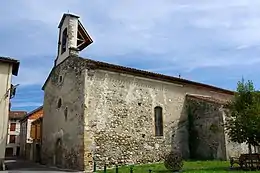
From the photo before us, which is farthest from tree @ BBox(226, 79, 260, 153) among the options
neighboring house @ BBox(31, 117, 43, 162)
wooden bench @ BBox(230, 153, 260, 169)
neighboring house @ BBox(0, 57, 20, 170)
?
neighboring house @ BBox(31, 117, 43, 162)

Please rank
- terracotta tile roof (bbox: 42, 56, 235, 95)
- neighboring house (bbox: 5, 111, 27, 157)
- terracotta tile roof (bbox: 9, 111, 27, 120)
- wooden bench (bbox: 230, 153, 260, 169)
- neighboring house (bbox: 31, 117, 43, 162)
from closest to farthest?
wooden bench (bbox: 230, 153, 260, 169), terracotta tile roof (bbox: 42, 56, 235, 95), neighboring house (bbox: 31, 117, 43, 162), neighboring house (bbox: 5, 111, 27, 157), terracotta tile roof (bbox: 9, 111, 27, 120)

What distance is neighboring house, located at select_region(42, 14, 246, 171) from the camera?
704 inches

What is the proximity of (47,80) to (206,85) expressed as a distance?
1428cm

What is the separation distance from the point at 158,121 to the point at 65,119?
22.4 feet

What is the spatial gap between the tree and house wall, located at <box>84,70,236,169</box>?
5782 millimetres

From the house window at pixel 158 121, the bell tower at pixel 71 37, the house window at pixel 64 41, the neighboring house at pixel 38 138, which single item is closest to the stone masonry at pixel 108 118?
the house window at pixel 158 121

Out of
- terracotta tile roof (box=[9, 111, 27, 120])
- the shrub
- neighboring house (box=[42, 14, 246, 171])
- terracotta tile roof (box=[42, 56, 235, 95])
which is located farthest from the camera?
terracotta tile roof (box=[9, 111, 27, 120])

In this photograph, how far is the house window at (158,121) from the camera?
20.9 meters

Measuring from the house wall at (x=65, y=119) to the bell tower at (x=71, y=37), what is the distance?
2.86ft

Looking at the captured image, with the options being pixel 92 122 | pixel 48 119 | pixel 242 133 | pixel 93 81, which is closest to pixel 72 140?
pixel 92 122

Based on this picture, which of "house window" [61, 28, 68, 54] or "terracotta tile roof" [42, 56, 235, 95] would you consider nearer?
"terracotta tile roof" [42, 56, 235, 95]

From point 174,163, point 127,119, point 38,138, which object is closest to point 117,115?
point 127,119

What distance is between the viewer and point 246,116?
15.4 meters

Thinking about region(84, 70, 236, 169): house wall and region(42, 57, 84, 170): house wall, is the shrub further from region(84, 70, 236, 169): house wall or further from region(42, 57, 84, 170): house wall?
region(42, 57, 84, 170): house wall
